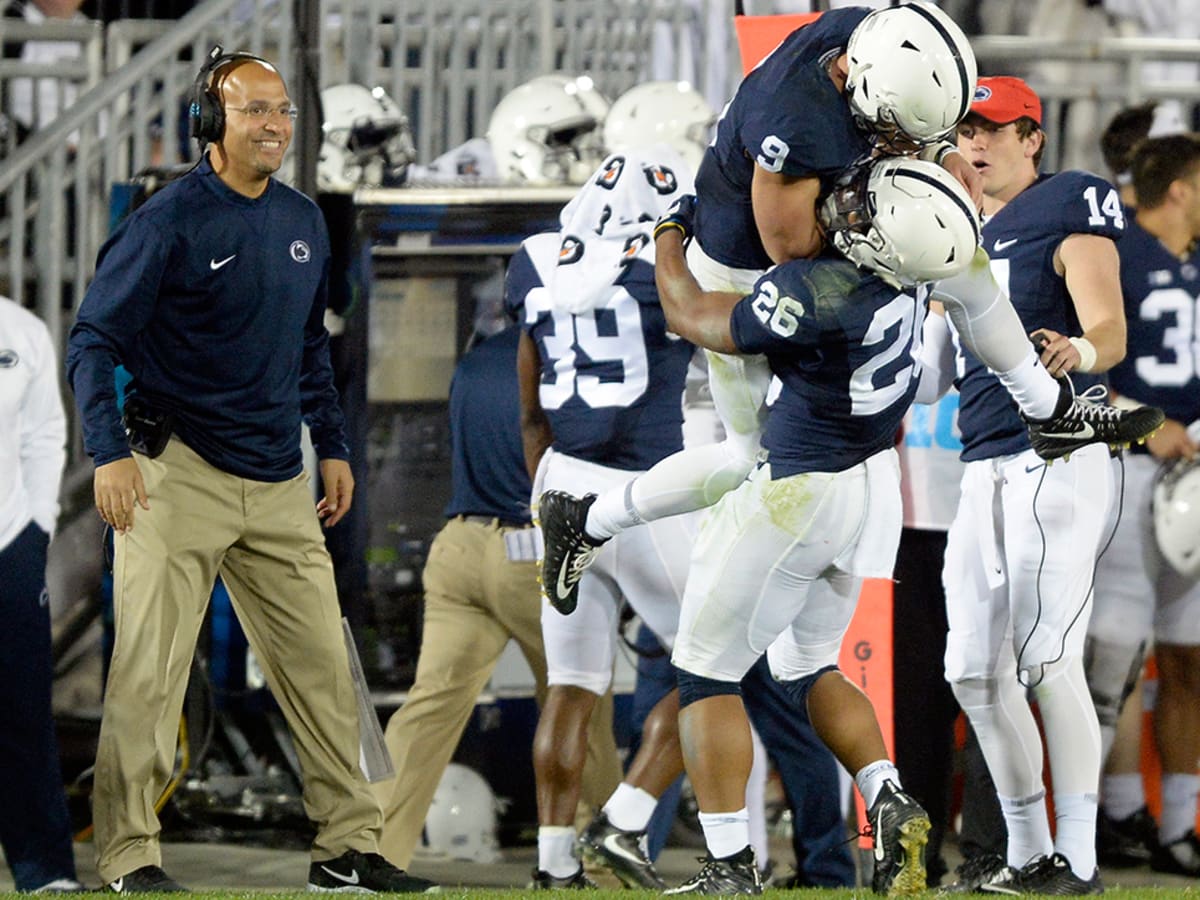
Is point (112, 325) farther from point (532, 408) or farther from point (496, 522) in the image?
point (496, 522)

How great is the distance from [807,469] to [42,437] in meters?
2.23

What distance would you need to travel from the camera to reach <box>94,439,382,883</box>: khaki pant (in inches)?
175

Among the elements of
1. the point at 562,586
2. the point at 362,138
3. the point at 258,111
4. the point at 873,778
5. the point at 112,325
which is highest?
the point at 362,138

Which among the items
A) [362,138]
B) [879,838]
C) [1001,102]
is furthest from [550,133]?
[879,838]

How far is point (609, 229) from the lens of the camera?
16.6ft

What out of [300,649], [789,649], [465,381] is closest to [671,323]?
[789,649]

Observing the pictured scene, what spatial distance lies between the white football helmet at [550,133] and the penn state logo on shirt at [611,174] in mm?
1777

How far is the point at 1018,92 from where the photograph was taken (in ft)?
16.3

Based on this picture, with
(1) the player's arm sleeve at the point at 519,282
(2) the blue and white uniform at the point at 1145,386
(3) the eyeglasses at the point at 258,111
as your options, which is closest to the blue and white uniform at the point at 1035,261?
(1) the player's arm sleeve at the point at 519,282

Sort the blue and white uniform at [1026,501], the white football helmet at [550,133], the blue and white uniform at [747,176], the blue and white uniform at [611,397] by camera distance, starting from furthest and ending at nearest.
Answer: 1. the white football helmet at [550,133]
2. the blue and white uniform at [611,397]
3. the blue and white uniform at [1026,501]
4. the blue and white uniform at [747,176]

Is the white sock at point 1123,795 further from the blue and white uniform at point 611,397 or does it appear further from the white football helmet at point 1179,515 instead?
the blue and white uniform at point 611,397

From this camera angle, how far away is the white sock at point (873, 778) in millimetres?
4062

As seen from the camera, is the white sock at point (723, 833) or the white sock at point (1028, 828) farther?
the white sock at point (1028, 828)

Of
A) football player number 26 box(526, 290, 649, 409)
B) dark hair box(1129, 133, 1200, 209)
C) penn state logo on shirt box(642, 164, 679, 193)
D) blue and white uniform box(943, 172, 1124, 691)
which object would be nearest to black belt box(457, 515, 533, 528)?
football player number 26 box(526, 290, 649, 409)
